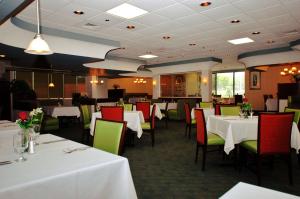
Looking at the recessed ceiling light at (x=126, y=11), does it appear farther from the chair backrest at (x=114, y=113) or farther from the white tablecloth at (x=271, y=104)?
the white tablecloth at (x=271, y=104)

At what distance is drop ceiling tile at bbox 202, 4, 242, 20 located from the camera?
A: 468cm

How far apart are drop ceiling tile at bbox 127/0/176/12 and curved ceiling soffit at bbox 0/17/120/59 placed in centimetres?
286

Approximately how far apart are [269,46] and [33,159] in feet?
30.5

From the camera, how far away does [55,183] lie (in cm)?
138

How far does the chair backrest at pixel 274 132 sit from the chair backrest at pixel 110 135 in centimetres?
186

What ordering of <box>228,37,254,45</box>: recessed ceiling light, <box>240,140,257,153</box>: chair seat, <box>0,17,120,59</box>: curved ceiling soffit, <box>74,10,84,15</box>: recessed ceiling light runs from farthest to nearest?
<box>228,37,254,45</box>: recessed ceiling light, <box>0,17,120,59</box>: curved ceiling soffit, <box>74,10,84,15</box>: recessed ceiling light, <box>240,140,257,153</box>: chair seat

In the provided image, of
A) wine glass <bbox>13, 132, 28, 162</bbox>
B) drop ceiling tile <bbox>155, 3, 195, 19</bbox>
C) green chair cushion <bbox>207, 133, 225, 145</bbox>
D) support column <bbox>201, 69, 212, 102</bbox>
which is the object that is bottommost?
green chair cushion <bbox>207, 133, 225, 145</bbox>

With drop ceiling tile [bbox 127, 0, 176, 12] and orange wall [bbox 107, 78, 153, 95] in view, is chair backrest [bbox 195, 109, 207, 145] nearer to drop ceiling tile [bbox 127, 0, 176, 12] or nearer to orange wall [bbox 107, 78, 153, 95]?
drop ceiling tile [bbox 127, 0, 176, 12]

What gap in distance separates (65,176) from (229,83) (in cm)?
1796

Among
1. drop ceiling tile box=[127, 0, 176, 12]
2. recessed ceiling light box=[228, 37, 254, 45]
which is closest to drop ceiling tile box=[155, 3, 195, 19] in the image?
drop ceiling tile box=[127, 0, 176, 12]

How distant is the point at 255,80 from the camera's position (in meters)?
15.4

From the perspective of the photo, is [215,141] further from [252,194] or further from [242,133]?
[252,194]

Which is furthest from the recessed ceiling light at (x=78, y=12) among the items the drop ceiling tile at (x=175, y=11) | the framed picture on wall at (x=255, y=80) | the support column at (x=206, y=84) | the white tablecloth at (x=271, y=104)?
the framed picture on wall at (x=255, y=80)

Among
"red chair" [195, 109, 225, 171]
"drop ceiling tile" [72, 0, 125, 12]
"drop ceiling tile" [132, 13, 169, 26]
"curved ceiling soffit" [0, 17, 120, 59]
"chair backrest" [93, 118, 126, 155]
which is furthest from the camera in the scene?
"curved ceiling soffit" [0, 17, 120, 59]
